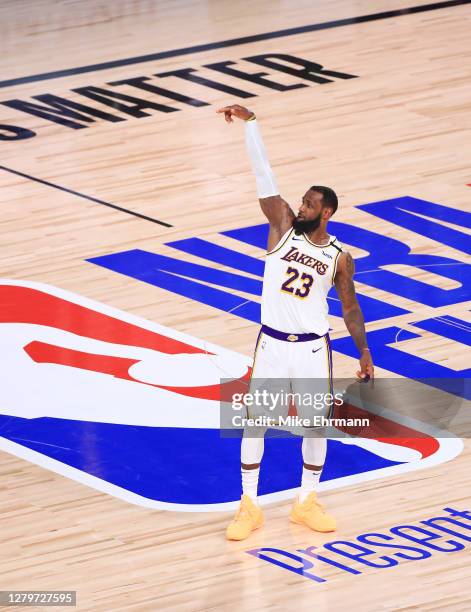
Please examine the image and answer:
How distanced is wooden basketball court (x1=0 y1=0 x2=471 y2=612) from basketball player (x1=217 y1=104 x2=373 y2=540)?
2.59 feet

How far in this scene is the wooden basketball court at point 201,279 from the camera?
794 cm

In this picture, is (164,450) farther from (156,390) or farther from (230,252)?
(230,252)

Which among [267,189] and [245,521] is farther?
[245,521]

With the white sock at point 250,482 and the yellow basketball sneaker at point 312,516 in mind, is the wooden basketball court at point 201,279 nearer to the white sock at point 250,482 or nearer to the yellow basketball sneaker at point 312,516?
the yellow basketball sneaker at point 312,516

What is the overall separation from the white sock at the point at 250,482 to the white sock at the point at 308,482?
0.23m

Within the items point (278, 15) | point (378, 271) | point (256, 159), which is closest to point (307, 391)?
point (256, 159)

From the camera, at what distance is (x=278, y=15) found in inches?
733

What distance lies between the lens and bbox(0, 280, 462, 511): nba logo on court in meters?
8.76

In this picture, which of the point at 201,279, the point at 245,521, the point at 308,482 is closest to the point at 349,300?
the point at 308,482

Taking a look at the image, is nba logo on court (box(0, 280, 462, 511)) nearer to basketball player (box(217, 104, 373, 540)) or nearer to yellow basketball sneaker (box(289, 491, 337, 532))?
yellow basketball sneaker (box(289, 491, 337, 532))

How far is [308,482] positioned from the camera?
8.18 metres

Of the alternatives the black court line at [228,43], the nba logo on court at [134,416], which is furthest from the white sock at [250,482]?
the black court line at [228,43]

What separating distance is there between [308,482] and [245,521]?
0.37 meters

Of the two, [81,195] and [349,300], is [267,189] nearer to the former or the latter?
[349,300]
